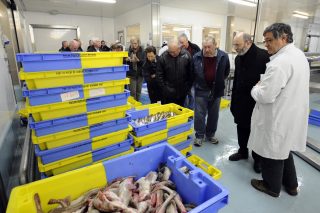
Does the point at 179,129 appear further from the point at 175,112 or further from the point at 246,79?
the point at 246,79

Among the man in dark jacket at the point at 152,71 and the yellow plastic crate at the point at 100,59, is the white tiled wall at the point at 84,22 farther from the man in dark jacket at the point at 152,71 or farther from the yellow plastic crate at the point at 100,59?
the yellow plastic crate at the point at 100,59

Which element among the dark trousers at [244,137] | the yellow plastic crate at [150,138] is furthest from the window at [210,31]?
the yellow plastic crate at [150,138]

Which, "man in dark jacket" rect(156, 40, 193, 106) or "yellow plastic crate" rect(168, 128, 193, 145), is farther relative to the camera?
"man in dark jacket" rect(156, 40, 193, 106)

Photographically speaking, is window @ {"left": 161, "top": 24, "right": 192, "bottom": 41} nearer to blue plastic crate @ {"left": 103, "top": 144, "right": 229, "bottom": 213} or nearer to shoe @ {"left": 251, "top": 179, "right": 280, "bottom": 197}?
shoe @ {"left": 251, "top": 179, "right": 280, "bottom": 197}

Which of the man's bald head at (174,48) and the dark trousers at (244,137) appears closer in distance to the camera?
the dark trousers at (244,137)

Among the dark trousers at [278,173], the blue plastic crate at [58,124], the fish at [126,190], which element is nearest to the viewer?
the fish at [126,190]

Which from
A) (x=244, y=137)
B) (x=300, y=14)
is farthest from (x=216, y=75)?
(x=300, y=14)

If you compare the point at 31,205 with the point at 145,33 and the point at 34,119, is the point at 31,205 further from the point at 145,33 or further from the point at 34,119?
the point at 145,33

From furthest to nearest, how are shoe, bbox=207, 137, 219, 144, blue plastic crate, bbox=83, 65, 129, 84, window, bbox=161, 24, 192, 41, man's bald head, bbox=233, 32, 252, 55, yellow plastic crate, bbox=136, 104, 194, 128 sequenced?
1. window, bbox=161, 24, 192, 41
2. shoe, bbox=207, 137, 219, 144
3. yellow plastic crate, bbox=136, 104, 194, 128
4. man's bald head, bbox=233, 32, 252, 55
5. blue plastic crate, bbox=83, 65, 129, 84

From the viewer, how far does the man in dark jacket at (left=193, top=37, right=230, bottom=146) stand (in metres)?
2.54

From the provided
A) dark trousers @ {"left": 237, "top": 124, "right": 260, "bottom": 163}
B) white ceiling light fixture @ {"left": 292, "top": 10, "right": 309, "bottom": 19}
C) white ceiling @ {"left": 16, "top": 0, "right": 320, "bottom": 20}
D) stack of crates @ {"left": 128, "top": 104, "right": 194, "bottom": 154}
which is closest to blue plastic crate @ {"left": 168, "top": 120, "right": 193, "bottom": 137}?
stack of crates @ {"left": 128, "top": 104, "right": 194, "bottom": 154}

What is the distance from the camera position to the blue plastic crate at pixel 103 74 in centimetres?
147

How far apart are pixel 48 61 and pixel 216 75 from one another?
77.9 inches

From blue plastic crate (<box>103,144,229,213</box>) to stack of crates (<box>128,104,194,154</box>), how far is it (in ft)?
1.84
